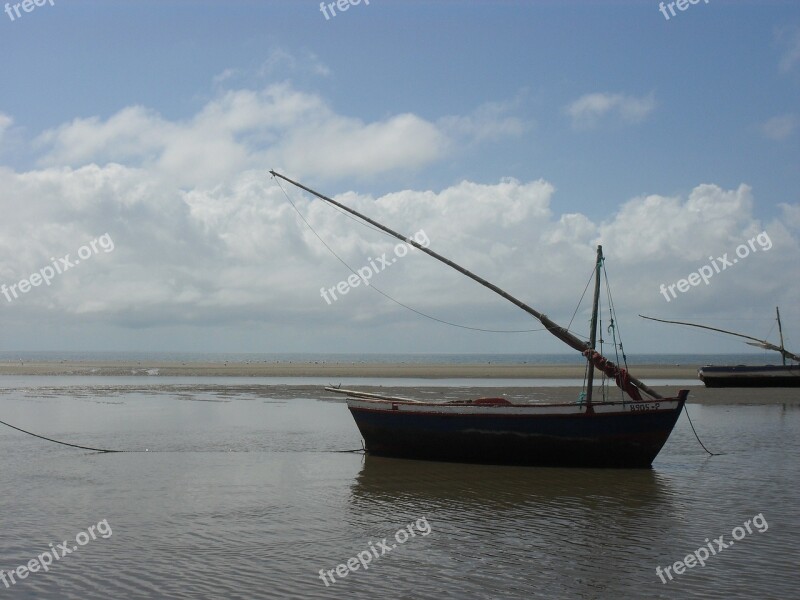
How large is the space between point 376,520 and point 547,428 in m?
6.77

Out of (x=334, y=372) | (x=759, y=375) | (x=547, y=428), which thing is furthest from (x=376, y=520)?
(x=334, y=372)

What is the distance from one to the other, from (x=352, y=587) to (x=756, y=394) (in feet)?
134

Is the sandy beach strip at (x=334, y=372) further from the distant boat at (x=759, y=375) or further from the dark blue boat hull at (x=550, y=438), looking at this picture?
the dark blue boat hull at (x=550, y=438)

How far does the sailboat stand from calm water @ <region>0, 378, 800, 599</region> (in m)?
0.49

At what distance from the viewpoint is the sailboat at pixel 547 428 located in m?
18.7

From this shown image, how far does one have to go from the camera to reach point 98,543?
1178cm

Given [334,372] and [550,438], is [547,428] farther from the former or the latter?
[334,372]

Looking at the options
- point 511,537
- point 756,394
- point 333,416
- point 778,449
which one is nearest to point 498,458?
point 511,537

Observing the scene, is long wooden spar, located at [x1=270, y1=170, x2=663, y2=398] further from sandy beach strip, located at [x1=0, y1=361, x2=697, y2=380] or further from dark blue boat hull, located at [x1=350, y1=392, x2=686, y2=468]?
sandy beach strip, located at [x1=0, y1=361, x2=697, y2=380]

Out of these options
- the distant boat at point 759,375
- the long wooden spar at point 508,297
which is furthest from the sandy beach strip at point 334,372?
the long wooden spar at point 508,297

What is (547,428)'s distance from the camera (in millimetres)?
18922

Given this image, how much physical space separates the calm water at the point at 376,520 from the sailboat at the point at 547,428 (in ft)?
1.60

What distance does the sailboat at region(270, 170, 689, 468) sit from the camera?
18.7m

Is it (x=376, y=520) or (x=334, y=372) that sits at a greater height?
(x=334, y=372)
